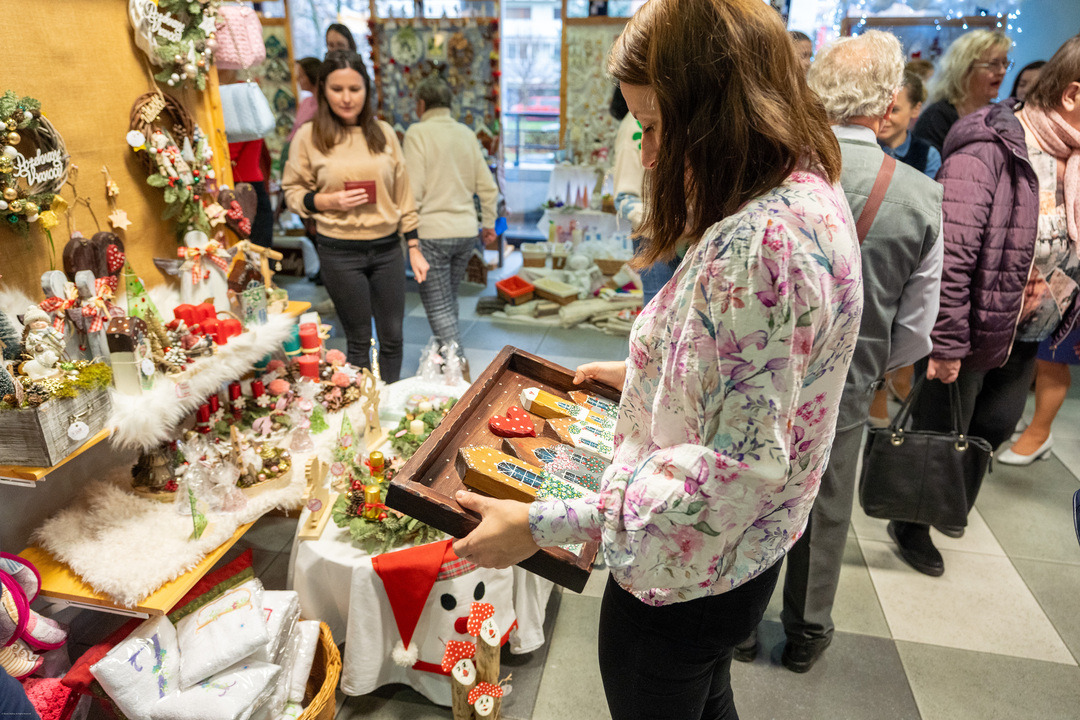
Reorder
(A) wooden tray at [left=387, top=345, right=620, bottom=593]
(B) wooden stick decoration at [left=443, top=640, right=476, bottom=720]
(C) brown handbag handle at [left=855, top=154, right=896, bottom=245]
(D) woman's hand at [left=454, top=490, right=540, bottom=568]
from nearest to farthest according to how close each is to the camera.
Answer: (D) woman's hand at [left=454, top=490, right=540, bottom=568]
(A) wooden tray at [left=387, top=345, right=620, bottom=593]
(C) brown handbag handle at [left=855, top=154, right=896, bottom=245]
(B) wooden stick decoration at [left=443, top=640, right=476, bottom=720]

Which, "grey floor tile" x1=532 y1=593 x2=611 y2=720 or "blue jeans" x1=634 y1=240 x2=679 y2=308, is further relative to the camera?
"blue jeans" x1=634 y1=240 x2=679 y2=308

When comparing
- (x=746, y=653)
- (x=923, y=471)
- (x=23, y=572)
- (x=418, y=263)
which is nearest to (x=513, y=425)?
(x=23, y=572)

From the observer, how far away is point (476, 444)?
137 centimetres

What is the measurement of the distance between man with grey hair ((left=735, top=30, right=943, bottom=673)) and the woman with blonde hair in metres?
2.36

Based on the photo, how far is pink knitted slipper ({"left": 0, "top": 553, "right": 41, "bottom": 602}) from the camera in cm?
160

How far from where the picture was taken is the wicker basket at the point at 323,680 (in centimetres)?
172

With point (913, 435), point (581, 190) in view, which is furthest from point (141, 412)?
point (581, 190)

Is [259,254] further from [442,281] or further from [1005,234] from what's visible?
[1005,234]

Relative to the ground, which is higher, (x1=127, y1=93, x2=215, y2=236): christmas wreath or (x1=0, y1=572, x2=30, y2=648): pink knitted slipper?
(x1=127, y1=93, x2=215, y2=236): christmas wreath

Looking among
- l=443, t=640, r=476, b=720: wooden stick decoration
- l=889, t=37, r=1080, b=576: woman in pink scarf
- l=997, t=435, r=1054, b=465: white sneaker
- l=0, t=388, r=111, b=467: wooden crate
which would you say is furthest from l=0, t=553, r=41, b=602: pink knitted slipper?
l=997, t=435, r=1054, b=465: white sneaker

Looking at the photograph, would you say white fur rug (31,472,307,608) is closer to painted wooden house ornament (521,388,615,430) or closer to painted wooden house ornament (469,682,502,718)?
painted wooden house ornament (469,682,502,718)

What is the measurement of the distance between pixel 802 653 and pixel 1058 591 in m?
1.18

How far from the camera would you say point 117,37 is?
1.87 meters

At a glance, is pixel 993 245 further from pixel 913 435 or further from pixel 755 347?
pixel 755 347
